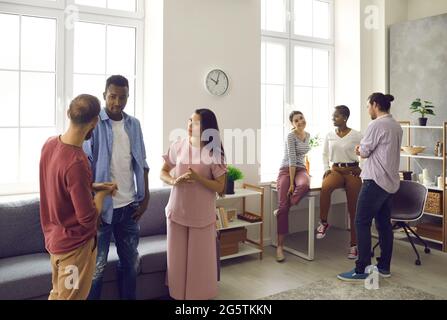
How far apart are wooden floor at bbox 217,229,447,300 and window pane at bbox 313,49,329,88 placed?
2.18 meters

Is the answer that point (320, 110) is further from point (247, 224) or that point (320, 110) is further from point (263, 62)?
point (247, 224)

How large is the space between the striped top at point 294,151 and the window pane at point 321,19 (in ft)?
6.39

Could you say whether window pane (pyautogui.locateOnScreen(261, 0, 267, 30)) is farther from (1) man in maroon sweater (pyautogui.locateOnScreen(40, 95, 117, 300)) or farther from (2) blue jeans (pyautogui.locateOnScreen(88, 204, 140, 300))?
(1) man in maroon sweater (pyautogui.locateOnScreen(40, 95, 117, 300))

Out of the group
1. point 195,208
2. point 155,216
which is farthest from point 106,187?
point 155,216

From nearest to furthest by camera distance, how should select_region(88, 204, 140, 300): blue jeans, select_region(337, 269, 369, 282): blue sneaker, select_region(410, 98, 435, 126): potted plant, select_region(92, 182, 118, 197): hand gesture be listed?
select_region(92, 182, 118, 197): hand gesture → select_region(88, 204, 140, 300): blue jeans → select_region(337, 269, 369, 282): blue sneaker → select_region(410, 98, 435, 126): potted plant

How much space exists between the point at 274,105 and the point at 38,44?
2.64 meters

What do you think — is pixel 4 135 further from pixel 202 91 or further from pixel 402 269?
pixel 402 269

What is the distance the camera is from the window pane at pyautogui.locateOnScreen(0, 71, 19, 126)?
3439 mm

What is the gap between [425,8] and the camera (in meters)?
5.24

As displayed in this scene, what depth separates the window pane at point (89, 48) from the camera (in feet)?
12.2

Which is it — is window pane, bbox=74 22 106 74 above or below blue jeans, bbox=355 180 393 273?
above

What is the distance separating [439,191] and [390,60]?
1.78 m

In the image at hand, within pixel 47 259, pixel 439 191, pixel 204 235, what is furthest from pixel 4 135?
pixel 439 191

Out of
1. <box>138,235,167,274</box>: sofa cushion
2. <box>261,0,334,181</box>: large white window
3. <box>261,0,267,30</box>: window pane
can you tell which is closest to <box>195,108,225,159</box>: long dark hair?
<box>138,235,167,274</box>: sofa cushion
